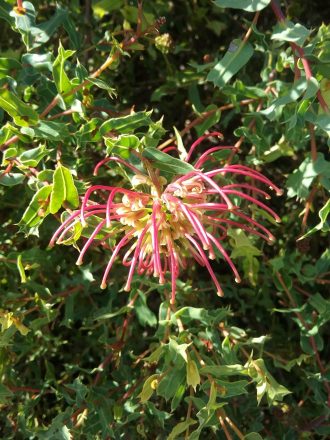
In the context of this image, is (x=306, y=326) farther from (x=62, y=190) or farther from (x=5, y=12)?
(x=5, y=12)

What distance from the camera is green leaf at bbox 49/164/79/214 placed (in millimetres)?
1110

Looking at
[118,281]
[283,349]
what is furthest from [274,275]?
[118,281]

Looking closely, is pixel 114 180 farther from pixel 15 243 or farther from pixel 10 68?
pixel 10 68

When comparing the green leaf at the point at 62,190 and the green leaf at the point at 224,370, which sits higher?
the green leaf at the point at 62,190

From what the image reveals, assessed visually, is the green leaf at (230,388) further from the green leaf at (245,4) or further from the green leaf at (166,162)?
the green leaf at (245,4)

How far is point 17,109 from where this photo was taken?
120 centimetres

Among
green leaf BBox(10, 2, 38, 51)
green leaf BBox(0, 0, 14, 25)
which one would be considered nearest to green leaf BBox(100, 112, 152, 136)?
green leaf BBox(10, 2, 38, 51)

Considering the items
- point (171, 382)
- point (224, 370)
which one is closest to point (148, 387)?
point (171, 382)

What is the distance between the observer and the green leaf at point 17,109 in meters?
1.18

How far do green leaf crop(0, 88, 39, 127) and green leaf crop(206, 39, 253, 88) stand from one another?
1.12ft

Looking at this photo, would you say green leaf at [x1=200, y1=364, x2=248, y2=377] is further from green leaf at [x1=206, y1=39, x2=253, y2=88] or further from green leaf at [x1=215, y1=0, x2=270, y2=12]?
green leaf at [x1=215, y1=0, x2=270, y2=12]

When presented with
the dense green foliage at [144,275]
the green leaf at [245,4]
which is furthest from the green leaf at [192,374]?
the green leaf at [245,4]

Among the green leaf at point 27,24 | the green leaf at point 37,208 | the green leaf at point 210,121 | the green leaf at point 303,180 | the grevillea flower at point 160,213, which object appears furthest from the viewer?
the green leaf at point 210,121

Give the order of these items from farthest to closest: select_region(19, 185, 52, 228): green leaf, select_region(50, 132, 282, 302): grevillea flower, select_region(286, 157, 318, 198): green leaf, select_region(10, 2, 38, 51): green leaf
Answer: select_region(286, 157, 318, 198): green leaf → select_region(10, 2, 38, 51): green leaf → select_region(19, 185, 52, 228): green leaf → select_region(50, 132, 282, 302): grevillea flower
